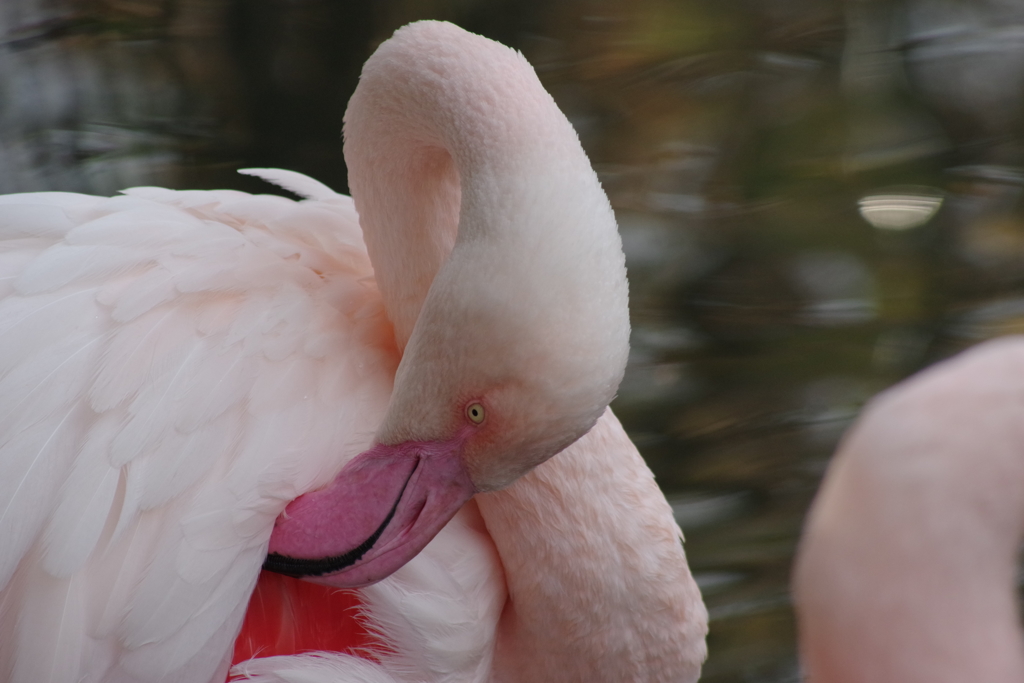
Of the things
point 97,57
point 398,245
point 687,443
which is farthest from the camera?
point 97,57

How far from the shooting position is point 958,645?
1.26 meters

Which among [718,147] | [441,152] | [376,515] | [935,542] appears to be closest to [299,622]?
[376,515]

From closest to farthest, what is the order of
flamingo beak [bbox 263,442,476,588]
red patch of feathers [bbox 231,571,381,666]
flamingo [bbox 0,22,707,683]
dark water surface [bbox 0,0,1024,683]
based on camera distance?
1. flamingo [bbox 0,22,707,683]
2. flamingo beak [bbox 263,442,476,588]
3. red patch of feathers [bbox 231,571,381,666]
4. dark water surface [bbox 0,0,1024,683]

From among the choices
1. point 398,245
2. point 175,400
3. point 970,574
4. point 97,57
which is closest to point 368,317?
point 398,245

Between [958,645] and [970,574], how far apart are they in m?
0.09

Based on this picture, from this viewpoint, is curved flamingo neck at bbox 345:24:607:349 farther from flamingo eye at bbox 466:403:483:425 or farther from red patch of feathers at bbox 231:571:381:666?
red patch of feathers at bbox 231:571:381:666

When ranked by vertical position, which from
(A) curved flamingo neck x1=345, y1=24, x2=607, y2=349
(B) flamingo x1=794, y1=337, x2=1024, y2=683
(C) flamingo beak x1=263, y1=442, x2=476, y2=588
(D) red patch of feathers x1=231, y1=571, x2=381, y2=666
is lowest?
(D) red patch of feathers x1=231, y1=571, x2=381, y2=666

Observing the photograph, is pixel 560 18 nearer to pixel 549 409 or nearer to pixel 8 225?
pixel 8 225

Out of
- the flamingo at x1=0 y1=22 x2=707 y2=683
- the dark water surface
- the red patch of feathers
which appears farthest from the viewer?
the dark water surface

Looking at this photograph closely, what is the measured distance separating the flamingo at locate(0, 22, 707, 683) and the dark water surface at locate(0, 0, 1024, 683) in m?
1.06

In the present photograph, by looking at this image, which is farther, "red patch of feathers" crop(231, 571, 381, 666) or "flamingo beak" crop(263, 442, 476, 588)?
"red patch of feathers" crop(231, 571, 381, 666)

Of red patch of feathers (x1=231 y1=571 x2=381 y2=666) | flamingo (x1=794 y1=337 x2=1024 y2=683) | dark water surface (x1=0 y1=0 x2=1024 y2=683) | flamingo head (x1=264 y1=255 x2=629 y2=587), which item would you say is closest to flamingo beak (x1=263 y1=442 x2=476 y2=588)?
flamingo head (x1=264 y1=255 x2=629 y2=587)

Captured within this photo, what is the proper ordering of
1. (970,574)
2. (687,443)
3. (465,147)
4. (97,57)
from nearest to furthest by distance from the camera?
→ (970,574), (465,147), (687,443), (97,57)

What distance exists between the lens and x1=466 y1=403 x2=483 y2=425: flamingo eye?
4.70 ft
